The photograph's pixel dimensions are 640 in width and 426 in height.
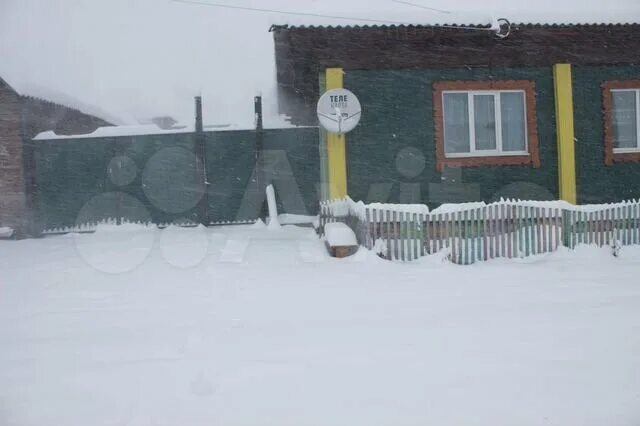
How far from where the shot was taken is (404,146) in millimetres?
10781

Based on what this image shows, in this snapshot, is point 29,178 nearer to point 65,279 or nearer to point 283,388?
point 65,279

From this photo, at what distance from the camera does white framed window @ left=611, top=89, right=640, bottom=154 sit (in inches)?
443

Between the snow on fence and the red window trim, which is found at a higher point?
the red window trim

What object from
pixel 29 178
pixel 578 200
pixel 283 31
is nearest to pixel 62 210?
pixel 29 178

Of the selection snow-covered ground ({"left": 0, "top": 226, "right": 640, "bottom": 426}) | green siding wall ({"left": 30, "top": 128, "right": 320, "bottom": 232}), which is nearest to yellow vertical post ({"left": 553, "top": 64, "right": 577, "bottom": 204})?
snow-covered ground ({"left": 0, "top": 226, "right": 640, "bottom": 426})

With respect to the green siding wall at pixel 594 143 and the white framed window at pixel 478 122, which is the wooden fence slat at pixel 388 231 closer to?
the white framed window at pixel 478 122

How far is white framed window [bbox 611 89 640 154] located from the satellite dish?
5026mm

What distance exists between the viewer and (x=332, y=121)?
10.3 m

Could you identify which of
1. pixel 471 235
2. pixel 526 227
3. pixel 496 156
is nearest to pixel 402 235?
pixel 471 235

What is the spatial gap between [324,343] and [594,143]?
836 centimetres

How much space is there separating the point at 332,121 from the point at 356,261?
9.30ft

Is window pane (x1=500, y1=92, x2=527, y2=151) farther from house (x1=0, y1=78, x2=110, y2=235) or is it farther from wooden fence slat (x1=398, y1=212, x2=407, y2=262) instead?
house (x1=0, y1=78, x2=110, y2=235)

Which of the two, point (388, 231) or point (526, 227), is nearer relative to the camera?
point (388, 231)

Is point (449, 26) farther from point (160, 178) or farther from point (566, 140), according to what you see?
point (160, 178)
